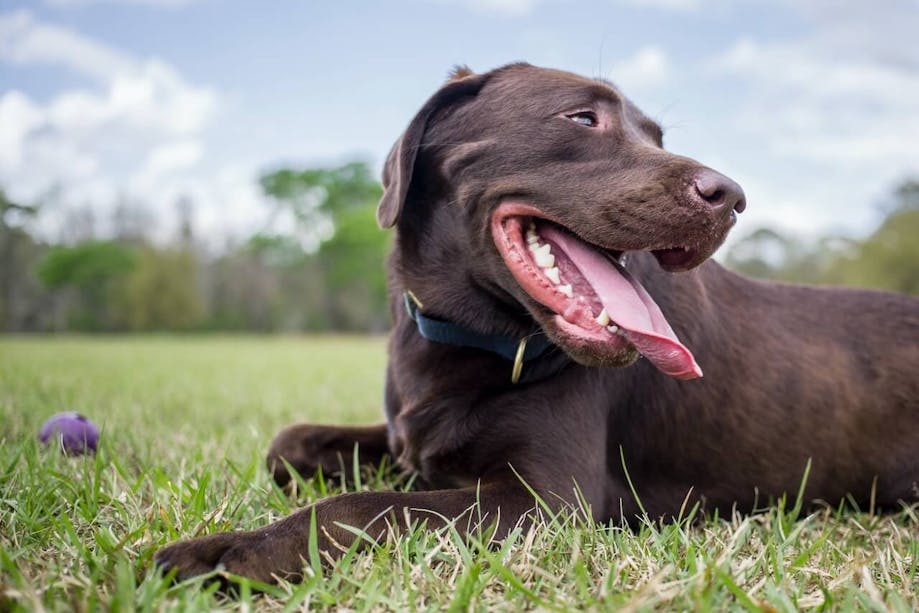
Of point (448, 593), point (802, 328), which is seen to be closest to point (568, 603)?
point (448, 593)

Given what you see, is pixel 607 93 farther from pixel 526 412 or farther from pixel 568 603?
pixel 568 603

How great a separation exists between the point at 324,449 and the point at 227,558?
4.45 ft

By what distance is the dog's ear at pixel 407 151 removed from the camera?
2.58m

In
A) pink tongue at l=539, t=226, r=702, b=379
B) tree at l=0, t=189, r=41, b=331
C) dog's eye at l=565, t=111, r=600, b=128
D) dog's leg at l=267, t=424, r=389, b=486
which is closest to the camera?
pink tongue at l=539, t=226, r=702, b=379

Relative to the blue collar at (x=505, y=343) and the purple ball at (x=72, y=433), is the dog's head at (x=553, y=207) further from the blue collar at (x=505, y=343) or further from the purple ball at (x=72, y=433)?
the purple ball at (x=72, y=433)

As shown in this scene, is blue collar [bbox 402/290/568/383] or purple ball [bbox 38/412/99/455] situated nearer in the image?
blue collar [bbox 402/290/568/383]

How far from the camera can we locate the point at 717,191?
2139 millimetres

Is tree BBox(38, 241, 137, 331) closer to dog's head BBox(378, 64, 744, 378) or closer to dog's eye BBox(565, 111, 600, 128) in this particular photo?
dog's head BBox(378, 64, 744, 378)

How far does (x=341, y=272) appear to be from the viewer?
49.7m

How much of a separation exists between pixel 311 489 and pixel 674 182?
1594 mm

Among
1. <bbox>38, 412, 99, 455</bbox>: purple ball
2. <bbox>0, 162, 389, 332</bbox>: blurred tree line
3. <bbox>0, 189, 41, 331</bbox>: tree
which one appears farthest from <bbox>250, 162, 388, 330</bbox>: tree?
<bbox>38, 412, 99, 455</bbox>: purple ball

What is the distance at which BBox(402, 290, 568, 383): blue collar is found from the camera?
Result: 8.02 feet

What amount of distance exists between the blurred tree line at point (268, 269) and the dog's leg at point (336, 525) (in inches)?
1139

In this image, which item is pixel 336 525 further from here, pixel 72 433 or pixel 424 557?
pixel 72 433
